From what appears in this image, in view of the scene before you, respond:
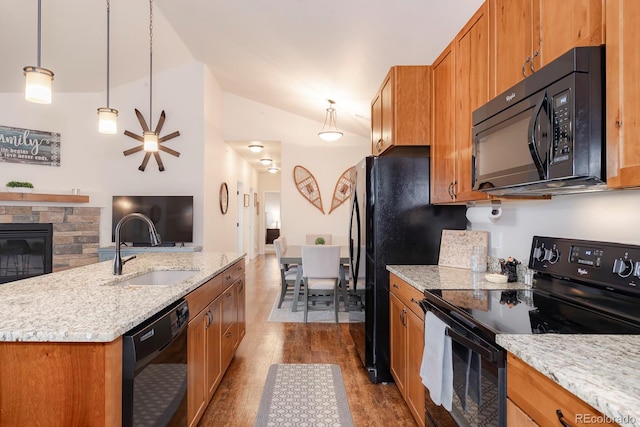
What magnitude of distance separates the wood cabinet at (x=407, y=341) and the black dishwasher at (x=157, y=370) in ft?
3.88

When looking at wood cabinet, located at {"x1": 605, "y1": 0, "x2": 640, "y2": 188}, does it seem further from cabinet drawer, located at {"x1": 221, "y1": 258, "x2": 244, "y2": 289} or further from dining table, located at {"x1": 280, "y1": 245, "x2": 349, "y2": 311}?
dining table, located at {"x1": 280, "y1": 245, "x2": 349, "y2": 311}

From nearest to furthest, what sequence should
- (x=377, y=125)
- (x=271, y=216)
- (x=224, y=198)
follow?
1. (x=377, y=125)
2. (x=224, y=198)
3. (x=271, y=216)

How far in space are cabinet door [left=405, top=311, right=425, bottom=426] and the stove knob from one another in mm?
832

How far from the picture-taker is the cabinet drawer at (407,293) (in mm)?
1835

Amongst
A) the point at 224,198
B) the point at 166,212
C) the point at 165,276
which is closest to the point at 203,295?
the point at 165,276

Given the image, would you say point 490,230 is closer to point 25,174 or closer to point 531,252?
point 531,252

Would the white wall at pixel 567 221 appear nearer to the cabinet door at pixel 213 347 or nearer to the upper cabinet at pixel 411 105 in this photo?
the upper cabinet at pixel 411 105

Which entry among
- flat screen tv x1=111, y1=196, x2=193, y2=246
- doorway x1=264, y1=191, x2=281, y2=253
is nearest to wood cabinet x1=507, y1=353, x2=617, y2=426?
flat screen tv x1=111, y1=196, x2=193, y2=246

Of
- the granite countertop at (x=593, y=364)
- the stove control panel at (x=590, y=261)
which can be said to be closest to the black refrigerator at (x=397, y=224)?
the stove control panel at (x=590, y=261)

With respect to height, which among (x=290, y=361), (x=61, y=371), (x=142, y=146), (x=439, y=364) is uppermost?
(x=142, y=146)

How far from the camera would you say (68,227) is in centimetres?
476

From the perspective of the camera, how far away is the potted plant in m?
4.44

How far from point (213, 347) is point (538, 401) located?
1803 millimetres

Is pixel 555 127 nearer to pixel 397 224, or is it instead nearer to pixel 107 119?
pixel 397 224
